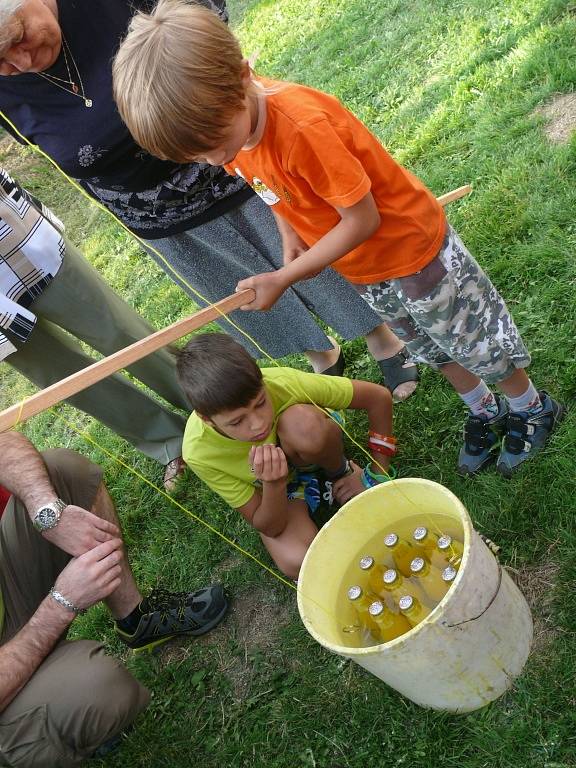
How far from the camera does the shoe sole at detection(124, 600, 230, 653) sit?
2.64 m

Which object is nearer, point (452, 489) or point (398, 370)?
point (452, 489)

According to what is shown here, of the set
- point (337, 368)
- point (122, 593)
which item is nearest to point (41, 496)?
point (122, 593)

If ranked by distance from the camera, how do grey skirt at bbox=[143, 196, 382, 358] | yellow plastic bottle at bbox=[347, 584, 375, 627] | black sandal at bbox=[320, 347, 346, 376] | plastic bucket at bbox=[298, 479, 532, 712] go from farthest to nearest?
black sandal at bbox=[320, 347, 346, 376] → grey skirt at bbox=[143, 196, 382, 358] → yellow plastic bottle at bbox=[347, 584, 375, 627] → plastic bucket at bbox=[298, 479, 532, 712]

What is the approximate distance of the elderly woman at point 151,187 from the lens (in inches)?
90.0

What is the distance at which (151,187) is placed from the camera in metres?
2.55

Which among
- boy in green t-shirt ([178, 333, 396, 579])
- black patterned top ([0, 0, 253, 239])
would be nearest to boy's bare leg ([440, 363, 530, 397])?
boy in green t-shirt ([178, 333, 396, 579])

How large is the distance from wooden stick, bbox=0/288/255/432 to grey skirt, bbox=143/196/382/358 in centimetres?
66

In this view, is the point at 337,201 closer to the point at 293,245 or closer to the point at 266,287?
the point at 266,287

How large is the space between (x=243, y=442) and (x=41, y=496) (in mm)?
670

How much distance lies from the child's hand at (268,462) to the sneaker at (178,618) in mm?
646

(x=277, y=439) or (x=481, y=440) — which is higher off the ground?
(x=277, y=439)

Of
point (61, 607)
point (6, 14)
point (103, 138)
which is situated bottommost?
point (61, 607)

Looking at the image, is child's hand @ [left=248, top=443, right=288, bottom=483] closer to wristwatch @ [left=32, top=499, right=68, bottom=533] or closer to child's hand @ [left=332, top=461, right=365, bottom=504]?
child's hand @ [left=332, top=461, right=365, bottom=504]

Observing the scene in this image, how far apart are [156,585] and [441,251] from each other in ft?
5.69
